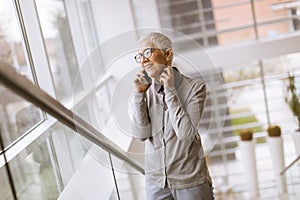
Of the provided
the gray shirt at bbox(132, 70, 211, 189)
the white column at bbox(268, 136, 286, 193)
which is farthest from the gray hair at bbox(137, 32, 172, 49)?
the white column at bbox(268, 136, 286, 193)

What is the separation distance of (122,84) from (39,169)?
2.48 feet

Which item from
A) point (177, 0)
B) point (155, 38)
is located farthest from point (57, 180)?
point (177, 0)

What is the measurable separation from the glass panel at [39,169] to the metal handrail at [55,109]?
0.37 metres

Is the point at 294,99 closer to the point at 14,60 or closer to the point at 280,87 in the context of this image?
the point at 280,87

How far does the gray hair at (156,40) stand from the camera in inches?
63.4

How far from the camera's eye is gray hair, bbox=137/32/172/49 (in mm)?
1610

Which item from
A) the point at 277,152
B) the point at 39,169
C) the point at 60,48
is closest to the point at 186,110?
the point at 39,169

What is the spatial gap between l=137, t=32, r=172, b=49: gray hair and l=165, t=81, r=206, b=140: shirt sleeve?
0.16m

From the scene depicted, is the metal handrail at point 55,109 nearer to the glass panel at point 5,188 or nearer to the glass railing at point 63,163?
the glass railing at point 63,163

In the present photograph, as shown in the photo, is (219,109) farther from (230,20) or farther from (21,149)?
(230,20)

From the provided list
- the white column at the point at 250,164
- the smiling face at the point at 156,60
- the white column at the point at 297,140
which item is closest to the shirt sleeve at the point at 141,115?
the smiling face at the point at 156,60

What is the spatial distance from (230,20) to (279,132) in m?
1.33

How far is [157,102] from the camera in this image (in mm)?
1663

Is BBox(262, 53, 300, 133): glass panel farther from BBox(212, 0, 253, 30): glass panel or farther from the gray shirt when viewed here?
the gray shirt
